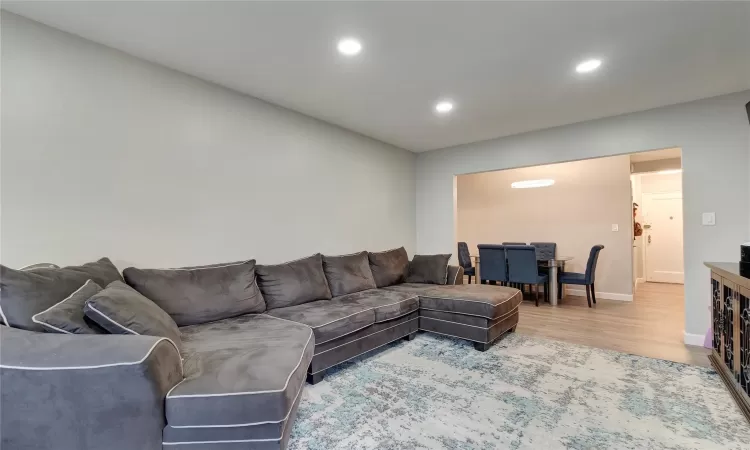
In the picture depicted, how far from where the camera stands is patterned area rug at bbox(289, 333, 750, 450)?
1.84 meters

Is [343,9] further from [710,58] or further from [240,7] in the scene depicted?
[710,58]

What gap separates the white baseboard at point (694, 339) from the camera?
131 inches

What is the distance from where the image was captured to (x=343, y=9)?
201cm

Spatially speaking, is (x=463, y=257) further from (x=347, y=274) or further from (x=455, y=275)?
(x=347, y=274)

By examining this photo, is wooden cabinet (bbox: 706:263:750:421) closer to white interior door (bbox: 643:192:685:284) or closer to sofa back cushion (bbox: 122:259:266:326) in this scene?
sofa back cushion (bbox: 122:259:266:326)

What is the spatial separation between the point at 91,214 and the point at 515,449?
293cm

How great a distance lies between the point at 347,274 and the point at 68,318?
2.48m

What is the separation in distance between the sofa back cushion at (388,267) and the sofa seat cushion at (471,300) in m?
0.39

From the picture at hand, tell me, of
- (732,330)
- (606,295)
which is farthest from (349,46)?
(606,295)

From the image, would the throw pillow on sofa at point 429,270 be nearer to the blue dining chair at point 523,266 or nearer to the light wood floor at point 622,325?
the light wood floor at point 622,325

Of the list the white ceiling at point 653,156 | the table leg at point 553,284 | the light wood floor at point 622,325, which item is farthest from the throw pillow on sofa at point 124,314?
the white ceiling at point 653,156

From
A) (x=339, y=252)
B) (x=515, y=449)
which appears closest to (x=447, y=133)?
(x=339, y=252)

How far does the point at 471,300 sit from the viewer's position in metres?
3.31

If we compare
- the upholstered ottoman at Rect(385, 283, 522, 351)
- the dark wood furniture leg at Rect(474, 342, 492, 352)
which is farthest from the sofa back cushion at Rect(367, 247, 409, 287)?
the dark wood furniture leg at Rect(474, 342, 492, 352)
